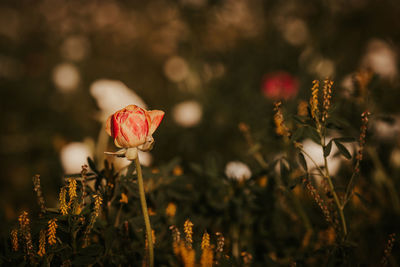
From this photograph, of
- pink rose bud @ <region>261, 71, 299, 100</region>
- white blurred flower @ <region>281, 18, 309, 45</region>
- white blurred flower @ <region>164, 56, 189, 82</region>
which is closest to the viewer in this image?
pink rose bud @ <region>261, 71, 299, 100</region>

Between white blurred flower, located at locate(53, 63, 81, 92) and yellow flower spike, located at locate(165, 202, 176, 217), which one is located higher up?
white blurred flower, located at locate(53, 63, 81, 92)

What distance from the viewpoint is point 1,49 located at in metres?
3.74

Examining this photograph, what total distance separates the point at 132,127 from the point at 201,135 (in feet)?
4.31

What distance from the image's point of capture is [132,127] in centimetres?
60

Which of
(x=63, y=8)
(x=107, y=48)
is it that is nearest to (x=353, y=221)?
(x=107, y=48)

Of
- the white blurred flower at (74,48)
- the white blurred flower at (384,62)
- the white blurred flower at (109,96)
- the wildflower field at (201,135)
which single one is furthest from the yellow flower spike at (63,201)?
the white blurred flower at (74,48)

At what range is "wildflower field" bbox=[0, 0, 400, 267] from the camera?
0.68 metres

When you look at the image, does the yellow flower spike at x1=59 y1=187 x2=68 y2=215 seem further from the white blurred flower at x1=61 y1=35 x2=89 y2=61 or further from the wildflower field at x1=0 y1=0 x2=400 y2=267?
the white blurred flower at x1=61 y1=35 x2=89 y2=61

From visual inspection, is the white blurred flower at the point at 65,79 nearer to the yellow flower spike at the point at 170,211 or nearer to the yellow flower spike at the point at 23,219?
the yellow flower spike at the point at 170,211

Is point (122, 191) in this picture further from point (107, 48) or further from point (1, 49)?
point (1, 49)

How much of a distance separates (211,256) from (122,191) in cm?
23

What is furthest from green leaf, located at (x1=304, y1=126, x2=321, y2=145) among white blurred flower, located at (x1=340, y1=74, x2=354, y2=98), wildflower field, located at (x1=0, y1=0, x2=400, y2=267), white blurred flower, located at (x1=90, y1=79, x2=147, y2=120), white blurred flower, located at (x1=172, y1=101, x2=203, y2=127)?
white blurred flower, located at (x1=172, y1=101, x2=203, y2=127)

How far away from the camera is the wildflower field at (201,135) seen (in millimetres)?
684

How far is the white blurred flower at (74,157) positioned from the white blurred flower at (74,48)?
2499 mm
